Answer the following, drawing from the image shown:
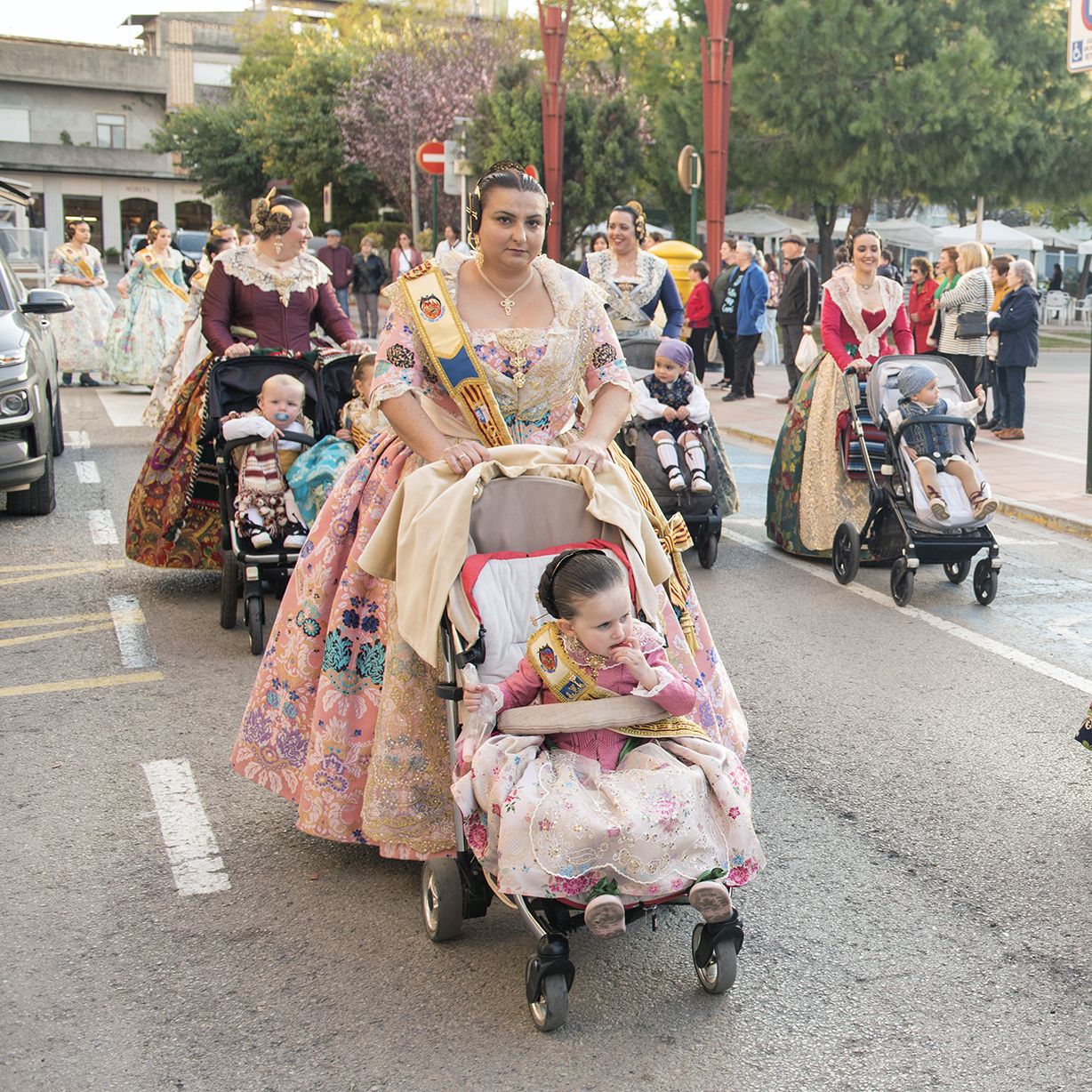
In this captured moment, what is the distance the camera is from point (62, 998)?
3.72m

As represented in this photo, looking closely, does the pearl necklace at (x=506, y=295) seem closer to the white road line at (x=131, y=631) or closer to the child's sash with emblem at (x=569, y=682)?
the child's sash with emblem at (x=569, y=682)

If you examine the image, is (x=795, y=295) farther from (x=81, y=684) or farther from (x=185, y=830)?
(x=185, y=830)

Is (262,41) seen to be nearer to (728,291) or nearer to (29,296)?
(728,291)

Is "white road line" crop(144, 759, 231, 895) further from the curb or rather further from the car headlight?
the curb

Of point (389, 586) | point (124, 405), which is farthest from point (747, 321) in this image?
point (389, 586)

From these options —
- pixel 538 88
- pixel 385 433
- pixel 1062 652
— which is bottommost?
pixel 1062 652

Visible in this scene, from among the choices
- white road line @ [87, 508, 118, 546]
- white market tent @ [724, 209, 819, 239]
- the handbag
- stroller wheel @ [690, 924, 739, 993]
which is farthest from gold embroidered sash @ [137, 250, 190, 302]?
white market tent @ [724, 209, 819, 239]

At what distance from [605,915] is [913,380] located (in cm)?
546

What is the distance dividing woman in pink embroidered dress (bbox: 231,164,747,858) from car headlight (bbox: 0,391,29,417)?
5881 mm

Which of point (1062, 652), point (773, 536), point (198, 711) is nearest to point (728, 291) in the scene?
point (773, 536)

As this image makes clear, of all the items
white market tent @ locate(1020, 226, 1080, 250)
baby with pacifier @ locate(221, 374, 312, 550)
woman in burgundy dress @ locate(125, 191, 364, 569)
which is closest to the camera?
baby with pacifier @ locate(221, 374, 312, 550)

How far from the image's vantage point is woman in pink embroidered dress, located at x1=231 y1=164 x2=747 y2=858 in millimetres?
4246

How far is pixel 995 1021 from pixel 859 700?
2743 millimetres

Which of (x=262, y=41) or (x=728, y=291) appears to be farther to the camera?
(x=262, y=41)
